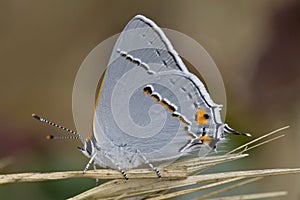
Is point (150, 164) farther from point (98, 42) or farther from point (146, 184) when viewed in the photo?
point (98, 42)

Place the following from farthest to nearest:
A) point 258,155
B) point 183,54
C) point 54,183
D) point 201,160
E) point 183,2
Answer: point 183,2 → point 183,54 → point 258,155 → point 54,183 → point 201,160

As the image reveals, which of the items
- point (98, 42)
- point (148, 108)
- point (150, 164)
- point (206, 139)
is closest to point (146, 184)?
point (150, 164)

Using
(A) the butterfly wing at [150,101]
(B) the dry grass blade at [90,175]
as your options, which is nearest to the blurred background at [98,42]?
(A) the butterfly wing at [150,101]

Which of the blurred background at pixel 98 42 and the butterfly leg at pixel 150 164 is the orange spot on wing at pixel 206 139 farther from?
the blurred background at pixel 98 42

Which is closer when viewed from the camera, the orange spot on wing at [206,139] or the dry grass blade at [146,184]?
the dry grass blade at [146,184]

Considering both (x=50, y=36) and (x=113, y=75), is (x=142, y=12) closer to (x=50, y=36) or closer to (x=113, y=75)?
(x=50, y=36)

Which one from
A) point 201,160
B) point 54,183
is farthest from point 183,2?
point 201,160
